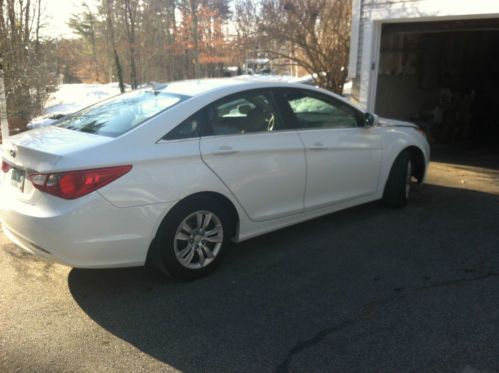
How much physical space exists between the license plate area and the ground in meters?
0.83

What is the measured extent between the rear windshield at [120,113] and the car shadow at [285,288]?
1214mm

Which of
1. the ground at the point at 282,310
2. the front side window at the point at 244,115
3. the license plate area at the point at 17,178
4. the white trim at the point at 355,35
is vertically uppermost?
the white trim at the point at 355,35

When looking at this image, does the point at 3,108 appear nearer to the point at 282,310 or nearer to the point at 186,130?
the point at 186,130

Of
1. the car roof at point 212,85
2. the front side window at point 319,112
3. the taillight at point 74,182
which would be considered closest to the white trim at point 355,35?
the front side window at point 319,112

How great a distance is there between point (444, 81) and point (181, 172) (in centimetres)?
1149

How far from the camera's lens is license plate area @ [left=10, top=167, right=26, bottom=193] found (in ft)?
11.4

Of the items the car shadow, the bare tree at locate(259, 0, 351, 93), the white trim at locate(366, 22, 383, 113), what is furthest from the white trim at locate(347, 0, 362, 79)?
the car shadow

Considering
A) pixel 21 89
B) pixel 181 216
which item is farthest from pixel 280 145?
pixel 21 89

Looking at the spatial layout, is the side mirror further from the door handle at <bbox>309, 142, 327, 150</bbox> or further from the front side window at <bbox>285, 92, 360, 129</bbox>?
A: the door handle at <bbox>309, 142, 327, 150</bbox>

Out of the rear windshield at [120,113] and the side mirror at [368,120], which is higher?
the rear windshield at [120,113]

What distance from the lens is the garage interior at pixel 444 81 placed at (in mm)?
11352

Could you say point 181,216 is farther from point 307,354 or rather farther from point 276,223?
point 307,354

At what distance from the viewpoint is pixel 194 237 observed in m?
3.80

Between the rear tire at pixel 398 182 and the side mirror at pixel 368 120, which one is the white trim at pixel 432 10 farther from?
the side mirror at pixel 368 120
